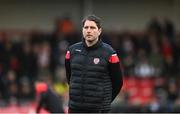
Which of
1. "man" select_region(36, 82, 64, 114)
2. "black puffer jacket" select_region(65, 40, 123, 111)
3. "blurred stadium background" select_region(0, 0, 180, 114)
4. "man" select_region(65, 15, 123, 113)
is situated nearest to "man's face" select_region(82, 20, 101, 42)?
"man" select_region(65, 15, 123, 113)

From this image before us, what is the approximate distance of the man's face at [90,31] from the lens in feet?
23.9

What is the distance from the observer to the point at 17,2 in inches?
854

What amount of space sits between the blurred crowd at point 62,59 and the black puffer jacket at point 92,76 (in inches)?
387

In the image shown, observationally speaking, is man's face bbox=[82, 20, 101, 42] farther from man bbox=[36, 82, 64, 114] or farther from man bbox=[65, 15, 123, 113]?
man bbox=[36, 82, 64, 114]

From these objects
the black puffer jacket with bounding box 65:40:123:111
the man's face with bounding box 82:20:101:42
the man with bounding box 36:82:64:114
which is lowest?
the man with bounding box 36:82:64:114

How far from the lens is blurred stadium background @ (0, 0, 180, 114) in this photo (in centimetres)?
1839

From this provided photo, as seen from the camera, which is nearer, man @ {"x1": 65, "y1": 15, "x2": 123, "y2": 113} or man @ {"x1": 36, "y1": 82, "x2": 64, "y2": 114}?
man @ {"x1": 65, "y1": 15, "x2": 123, "y2": 113}

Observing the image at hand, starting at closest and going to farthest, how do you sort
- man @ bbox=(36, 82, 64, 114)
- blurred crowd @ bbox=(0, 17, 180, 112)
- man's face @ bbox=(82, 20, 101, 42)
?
man's face @ bbox=(82, 20, 101, 42), man @ bbox=(36, 82, 64, 114), blurred crowd @ bbox=(0, 17, 180, 112)

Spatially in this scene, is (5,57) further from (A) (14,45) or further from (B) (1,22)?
(B) (1,22)

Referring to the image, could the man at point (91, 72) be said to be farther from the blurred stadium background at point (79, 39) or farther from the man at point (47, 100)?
the blurred stadium background at point (79, 39)

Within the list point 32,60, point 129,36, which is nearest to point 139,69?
point 129,36

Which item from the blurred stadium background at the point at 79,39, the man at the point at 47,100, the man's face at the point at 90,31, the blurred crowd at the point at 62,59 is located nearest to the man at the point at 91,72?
the man's face at the point at 90,31

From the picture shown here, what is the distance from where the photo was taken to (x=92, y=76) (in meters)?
7.37

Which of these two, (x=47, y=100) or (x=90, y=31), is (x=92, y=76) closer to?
(x=90, y=31)
